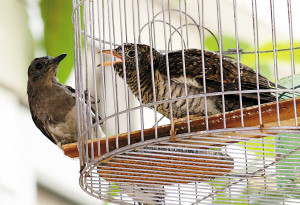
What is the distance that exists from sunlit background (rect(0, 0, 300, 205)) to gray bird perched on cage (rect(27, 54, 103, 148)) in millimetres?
483

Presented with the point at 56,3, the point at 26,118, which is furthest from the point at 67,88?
the point at 56,3

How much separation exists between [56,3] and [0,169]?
1129 mm

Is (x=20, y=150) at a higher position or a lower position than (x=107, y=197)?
higher

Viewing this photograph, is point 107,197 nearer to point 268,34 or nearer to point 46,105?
point 46,105

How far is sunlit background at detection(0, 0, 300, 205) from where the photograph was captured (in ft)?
13.5

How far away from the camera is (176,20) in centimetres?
482

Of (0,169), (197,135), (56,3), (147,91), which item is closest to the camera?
(197,135)

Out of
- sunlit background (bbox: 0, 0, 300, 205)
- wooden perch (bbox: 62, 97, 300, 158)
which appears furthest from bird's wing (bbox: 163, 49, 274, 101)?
sunlit background (bbox: 0, 0, 300, 205)

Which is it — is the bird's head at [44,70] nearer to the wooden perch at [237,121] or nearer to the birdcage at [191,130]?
the birdcage at [191,130]

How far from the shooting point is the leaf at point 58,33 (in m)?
4.38

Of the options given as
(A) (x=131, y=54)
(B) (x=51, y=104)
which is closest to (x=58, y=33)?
(B) (x=51, y=104)

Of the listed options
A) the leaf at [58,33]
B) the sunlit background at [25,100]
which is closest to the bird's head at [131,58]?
the sunlit background at [25,100]

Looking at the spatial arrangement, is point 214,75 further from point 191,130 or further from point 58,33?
point 58,33

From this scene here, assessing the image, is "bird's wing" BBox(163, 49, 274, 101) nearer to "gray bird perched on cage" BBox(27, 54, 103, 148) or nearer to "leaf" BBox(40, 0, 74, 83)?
"gray bird perched on cage" BBox(27, 54, 103, 148)
